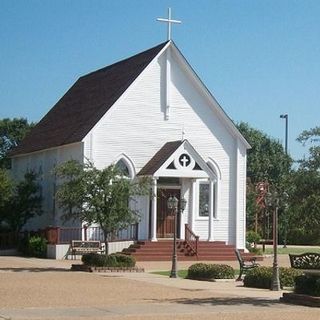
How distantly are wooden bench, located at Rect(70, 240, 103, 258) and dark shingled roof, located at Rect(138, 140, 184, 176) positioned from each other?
487 centimetres

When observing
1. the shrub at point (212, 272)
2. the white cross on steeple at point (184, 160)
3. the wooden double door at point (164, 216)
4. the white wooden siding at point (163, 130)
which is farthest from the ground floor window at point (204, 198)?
the shrub at point (212, 272)

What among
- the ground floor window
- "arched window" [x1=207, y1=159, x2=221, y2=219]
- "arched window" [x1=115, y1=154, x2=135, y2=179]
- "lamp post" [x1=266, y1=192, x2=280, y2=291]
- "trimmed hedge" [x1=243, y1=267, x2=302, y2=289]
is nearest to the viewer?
"lamp post" [x1=266, y1=192, x2=280, y2=291]

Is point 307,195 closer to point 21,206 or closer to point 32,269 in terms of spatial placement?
point 32,269

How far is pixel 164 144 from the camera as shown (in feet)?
145

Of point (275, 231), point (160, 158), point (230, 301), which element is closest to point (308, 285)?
point (230, 301)

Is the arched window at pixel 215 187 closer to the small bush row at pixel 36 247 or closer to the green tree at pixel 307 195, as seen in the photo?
the small bush row at pixel 36 247

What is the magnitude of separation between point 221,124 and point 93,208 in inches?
640

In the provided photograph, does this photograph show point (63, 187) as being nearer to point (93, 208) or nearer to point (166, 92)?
point (93, 208)

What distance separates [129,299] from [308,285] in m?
4.59

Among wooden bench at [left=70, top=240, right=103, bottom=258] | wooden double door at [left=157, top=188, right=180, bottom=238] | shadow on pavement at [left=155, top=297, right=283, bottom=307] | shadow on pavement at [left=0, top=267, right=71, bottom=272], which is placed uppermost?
wooden double door at [left=157, top=188, right=180, bottom=238]

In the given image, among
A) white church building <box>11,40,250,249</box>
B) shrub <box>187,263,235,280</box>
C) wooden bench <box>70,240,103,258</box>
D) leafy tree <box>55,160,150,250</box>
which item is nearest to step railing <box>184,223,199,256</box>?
white church building <box>11,40,250,249</box>

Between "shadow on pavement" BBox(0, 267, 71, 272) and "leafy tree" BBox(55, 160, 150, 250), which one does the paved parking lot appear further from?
"leafy tree" BBox(55, 160, 150, 250)

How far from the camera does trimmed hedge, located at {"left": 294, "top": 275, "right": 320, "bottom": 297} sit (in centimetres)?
1944

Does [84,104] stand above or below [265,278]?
above
